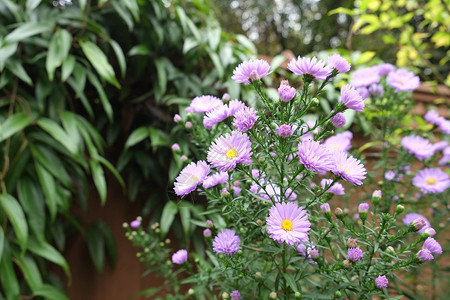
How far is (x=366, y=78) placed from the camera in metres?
0.88

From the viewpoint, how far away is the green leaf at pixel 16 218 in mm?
874

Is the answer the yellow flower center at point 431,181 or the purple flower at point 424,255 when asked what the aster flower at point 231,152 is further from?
the yellow flower center at point 431,181

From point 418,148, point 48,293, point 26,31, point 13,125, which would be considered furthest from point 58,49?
point 418,148

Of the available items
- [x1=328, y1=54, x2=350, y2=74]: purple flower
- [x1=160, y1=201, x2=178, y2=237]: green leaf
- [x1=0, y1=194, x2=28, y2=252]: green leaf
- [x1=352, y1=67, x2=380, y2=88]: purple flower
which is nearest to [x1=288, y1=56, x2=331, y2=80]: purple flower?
[x1=328, y1=54, x2=350, y2=74]: purple flower

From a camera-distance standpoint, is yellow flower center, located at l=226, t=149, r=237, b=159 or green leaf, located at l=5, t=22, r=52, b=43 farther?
green leaf, located at l=5, t=22, r=52, b=43

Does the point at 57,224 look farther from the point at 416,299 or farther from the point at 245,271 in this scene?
the point at 416,299

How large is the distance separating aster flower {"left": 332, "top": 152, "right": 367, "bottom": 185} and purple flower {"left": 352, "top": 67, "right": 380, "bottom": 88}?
467 millimetres

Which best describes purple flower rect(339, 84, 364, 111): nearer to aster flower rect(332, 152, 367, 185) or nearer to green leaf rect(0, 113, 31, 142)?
aster flower rect(332, 152, 367, 185)

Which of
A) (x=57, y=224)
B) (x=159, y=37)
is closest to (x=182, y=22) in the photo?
(x=159, y=37)

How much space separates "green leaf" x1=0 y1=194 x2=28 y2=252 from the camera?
0.87 metres

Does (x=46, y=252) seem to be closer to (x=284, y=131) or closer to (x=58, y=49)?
(x=58, y=49)

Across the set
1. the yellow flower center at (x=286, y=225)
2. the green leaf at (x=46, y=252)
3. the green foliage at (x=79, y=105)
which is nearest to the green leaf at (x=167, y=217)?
the green foliage at (x=79, y=105)

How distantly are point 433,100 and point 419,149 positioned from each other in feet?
2.94

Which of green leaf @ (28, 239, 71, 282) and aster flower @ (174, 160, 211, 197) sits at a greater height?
green leaf @ (28, 239, 71, 282)
